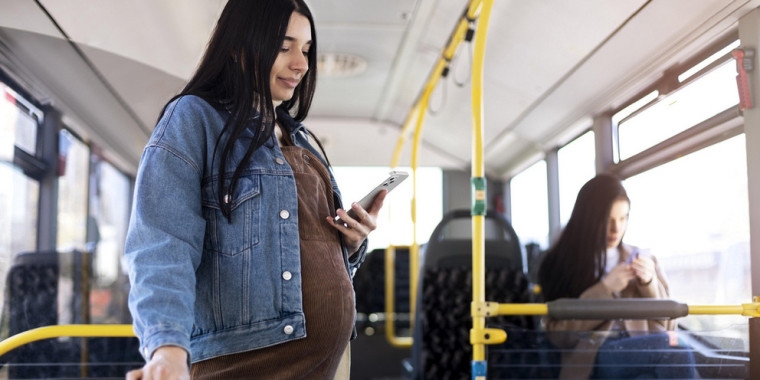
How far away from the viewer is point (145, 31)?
366 cm

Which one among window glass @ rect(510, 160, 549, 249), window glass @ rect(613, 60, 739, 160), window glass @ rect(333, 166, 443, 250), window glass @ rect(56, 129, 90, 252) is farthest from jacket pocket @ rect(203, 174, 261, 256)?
window glass @ rect(333, 166, 443, 250)

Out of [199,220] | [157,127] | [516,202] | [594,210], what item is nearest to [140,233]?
[199,220]

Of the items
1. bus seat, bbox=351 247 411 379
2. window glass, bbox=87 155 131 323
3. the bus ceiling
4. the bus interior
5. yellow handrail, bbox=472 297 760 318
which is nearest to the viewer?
yellow handrail, bbox=472 297 760 318

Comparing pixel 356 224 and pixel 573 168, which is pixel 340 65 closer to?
pixel 573 168

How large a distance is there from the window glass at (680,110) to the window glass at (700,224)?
0.12m

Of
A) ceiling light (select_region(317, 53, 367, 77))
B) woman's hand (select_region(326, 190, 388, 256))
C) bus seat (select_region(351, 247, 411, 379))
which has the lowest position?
bus seat (select_region(351, 247, 411, 379))

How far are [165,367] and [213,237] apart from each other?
0.32 metres

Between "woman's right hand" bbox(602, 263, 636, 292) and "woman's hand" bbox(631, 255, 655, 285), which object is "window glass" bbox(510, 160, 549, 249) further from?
"woman's hand" bbox(631, 255, 655, 285)

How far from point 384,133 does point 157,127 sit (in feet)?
19.9

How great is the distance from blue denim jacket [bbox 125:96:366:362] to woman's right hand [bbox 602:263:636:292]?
2.16 metres

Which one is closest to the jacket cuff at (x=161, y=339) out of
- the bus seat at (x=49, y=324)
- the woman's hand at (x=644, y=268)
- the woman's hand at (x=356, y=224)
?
the woman's hand at (x=356, y=224)

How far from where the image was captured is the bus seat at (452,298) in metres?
4.05

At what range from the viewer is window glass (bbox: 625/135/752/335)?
2729 mm

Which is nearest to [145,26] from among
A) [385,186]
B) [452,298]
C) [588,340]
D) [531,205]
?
[452,298]
